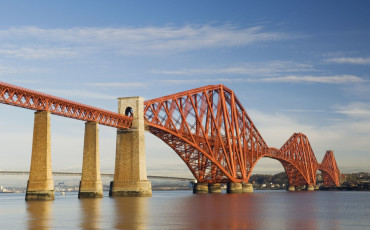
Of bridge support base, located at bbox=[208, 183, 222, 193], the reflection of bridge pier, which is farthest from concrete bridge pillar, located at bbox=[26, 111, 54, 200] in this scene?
bridge support base, located at bbox=[208, 183, 222, 193]

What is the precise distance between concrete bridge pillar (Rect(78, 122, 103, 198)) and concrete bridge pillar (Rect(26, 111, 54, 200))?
1062 cm

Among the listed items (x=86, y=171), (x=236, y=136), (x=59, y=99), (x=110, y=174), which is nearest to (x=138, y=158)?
(x=86, y=171)

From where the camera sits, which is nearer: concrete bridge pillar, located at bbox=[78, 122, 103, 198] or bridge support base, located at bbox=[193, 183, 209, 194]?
concrete bridge pillar, located at bbox=[78, 122, 103, 198]

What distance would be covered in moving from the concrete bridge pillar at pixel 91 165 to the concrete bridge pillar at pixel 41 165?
10624 millimetres

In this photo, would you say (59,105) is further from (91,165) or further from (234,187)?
(234,187)

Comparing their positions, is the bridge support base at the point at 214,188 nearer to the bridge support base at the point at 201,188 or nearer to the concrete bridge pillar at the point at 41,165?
the bridge support base at the point at 201,188

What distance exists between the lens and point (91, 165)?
7875cm

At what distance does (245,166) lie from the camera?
429 ft

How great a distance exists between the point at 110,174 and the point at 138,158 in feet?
345

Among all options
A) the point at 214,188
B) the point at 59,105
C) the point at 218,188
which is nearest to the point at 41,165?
the point at 59,105

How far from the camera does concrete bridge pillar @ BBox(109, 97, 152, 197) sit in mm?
87188

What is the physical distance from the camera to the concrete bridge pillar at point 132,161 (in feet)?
286

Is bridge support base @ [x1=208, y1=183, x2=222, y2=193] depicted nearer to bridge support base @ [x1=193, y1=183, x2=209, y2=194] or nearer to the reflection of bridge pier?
the reflection of bridge pier

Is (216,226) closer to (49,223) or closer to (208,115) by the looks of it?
(49,223)
